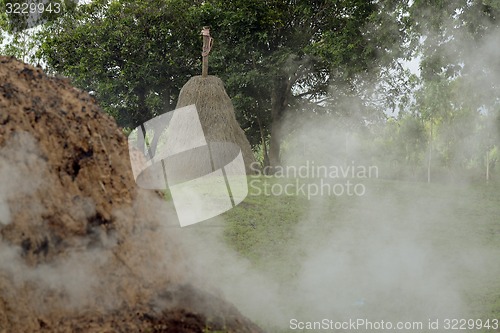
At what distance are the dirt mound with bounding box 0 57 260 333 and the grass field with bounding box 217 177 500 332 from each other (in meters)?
1.53

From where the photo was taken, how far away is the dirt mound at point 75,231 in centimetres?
264

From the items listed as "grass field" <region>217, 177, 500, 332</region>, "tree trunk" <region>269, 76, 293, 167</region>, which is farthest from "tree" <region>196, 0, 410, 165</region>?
"grass field" <region>217, 177, 500, 332</region>

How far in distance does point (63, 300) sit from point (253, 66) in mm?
13537

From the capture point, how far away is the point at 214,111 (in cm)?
Result: 921

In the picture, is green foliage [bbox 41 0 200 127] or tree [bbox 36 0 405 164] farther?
green foliage [bbox 41 0 200 127]

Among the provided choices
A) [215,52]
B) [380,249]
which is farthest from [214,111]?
[215,52]

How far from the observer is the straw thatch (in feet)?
29.9

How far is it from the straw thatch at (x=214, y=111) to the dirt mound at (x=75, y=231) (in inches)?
234

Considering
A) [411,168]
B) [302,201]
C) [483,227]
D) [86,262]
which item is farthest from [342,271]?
[411,168]

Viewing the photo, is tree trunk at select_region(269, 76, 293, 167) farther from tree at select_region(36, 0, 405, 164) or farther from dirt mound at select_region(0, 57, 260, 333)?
dirt mound at select_region(0, 57, 260, 333)

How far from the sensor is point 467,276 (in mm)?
5035

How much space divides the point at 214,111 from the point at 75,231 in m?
6.55

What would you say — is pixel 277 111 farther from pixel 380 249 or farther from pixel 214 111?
pixel 380 249

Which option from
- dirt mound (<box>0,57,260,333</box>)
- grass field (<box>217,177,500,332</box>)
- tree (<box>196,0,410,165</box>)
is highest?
tree (<box>196,0,410,165</box>)
